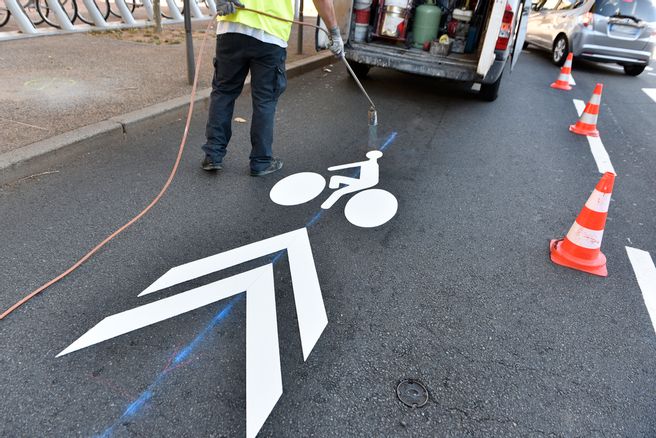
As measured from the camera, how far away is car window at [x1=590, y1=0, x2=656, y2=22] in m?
9.27

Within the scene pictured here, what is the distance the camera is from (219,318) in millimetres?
2340

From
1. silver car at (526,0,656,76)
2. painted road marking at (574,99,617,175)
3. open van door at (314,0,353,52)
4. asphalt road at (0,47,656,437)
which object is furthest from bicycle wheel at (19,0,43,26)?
silver car at (526,0,656,76)

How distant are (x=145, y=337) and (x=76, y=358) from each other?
30 centimetres

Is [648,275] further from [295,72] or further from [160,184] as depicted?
[295,72]

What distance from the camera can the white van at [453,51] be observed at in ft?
18.3

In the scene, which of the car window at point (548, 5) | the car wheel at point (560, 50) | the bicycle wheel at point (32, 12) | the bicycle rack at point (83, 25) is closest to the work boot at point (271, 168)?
the bicycle rack at point (83, 25)

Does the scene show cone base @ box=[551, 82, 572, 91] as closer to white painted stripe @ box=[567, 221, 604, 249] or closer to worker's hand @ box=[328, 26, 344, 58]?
worker's hand @ box=[328, 26, 344, 58]

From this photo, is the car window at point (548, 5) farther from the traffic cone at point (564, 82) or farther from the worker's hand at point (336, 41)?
the worker's hand at point (336, 41)

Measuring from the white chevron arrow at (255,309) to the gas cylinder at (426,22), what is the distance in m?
5.44

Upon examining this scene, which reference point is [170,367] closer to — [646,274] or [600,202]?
[600,202]

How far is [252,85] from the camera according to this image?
12.3ft

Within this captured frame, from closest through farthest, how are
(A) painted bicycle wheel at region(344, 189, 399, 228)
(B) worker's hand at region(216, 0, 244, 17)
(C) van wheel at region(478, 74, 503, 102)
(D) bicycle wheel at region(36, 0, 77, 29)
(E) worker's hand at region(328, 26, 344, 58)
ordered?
(B) worker's hand at region(216, 0, 244, 17), (A) painted bicycle wheel at region(344, 189, 399, 228), (E) worker's hand at region(328, 26, 344, 58), (C) van wheel at region(478, 74, 503, 102), (D) bicycle wheel at region(36, 0, 77, 29)

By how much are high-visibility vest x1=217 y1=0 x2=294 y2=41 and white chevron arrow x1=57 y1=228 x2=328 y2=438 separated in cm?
167

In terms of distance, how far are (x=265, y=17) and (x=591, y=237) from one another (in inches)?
112
